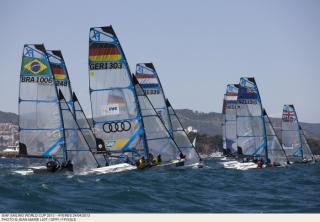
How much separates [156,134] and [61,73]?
10.8 m

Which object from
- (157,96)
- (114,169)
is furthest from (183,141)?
(114,169)

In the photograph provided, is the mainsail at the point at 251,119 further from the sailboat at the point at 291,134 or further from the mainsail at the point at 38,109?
the mainsail at the point at 38,109

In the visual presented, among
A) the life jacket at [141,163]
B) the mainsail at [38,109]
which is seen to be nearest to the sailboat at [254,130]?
the life jacket at [141,163]

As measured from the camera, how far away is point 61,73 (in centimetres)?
4847

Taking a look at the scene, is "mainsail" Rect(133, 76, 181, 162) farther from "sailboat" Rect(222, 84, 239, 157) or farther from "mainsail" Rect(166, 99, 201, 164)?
"sailboat" Rect(222, 84, 239, 157)

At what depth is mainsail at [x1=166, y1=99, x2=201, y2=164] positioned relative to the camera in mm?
47969

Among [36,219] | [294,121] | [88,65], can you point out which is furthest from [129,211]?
[294,121]

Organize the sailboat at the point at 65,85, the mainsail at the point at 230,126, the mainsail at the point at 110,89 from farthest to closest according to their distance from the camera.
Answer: the mainsail at the point at 230,126 → the sailboat at the point at 65,85 → the mainsail at the point at 110,89

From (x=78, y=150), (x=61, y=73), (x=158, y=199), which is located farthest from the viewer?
(x=61, y=73)

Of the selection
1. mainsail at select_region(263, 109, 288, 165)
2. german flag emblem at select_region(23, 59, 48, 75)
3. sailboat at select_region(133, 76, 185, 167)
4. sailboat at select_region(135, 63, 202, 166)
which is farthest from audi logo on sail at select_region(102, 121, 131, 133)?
mainsail at select_region(263, 109, 288, 165)

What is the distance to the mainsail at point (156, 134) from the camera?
42438 mm

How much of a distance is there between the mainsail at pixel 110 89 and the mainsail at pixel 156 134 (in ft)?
7.24

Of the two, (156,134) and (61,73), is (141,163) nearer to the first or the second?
(156,134)

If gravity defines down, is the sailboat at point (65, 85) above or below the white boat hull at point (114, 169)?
above
